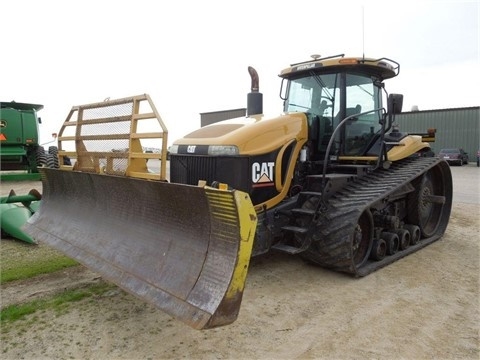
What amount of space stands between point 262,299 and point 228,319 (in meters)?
1.29

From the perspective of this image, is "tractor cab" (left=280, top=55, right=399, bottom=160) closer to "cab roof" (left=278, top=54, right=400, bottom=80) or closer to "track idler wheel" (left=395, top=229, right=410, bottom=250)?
"cab roof" (left=278, top=54, right=400, bottom=80)

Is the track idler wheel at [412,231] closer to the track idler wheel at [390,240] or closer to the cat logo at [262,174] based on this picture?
the track idler wheel at [390,240]

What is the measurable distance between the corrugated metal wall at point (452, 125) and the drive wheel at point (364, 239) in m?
28.9

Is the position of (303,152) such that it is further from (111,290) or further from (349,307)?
(111,290)

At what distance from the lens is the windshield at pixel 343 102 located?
216 inches

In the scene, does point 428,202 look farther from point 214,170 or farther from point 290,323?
point 290,323

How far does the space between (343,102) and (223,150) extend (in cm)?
193

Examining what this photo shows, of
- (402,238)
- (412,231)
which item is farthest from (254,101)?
(412,231)

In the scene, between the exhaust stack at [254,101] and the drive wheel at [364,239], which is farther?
the exhaust stack at [254,101]

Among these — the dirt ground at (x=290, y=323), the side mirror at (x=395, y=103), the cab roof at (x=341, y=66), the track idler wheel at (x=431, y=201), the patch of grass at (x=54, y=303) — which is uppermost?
the cab roof at (x=341, y=66)

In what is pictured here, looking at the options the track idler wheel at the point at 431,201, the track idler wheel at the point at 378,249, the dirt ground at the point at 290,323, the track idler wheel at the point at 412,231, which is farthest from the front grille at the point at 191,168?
the track idler wheel at the point at 431,201

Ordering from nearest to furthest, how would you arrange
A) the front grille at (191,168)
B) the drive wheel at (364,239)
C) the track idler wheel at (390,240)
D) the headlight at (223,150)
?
the headlight at (223,150)
the front grille at (191,168)
the drive wheel at (364,239)
the track idler wheel at (390,240)

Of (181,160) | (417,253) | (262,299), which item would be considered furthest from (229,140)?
(417,253)

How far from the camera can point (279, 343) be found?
10.5 feet
